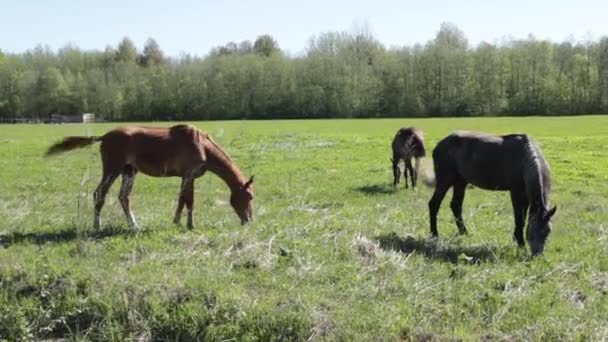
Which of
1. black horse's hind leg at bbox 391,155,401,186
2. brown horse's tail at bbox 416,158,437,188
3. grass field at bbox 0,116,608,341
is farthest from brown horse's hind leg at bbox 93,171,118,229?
black horse's hind leg at bbox 391,155,401,186

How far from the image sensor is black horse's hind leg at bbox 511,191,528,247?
372 inches

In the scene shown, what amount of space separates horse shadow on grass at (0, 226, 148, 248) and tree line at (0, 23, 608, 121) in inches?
3038

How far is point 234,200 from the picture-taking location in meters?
11.0

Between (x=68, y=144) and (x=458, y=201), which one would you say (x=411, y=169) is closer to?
(x=458, y=201)

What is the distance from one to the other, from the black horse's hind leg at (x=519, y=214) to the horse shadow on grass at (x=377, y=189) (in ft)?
22.0

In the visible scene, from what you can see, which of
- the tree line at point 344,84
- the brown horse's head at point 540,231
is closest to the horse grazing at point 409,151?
the brown horse's head at point 540,231

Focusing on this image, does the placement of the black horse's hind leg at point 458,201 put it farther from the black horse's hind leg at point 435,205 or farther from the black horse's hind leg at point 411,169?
the black horse's hind leg at point 411,169

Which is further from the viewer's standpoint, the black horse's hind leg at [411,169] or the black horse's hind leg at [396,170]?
the black horse's hind leg at [396,170]

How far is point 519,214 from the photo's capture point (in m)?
9.51

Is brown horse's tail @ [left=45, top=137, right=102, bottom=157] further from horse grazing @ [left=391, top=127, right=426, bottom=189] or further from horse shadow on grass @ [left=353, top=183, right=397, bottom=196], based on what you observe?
horse grazing @ [left=391, top=127, right=426, bottom=189]

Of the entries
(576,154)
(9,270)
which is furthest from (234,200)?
(576,154)

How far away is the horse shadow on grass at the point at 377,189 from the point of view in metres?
16.5

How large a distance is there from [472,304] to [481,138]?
423 centimetres

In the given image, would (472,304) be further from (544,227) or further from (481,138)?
(481,138)
